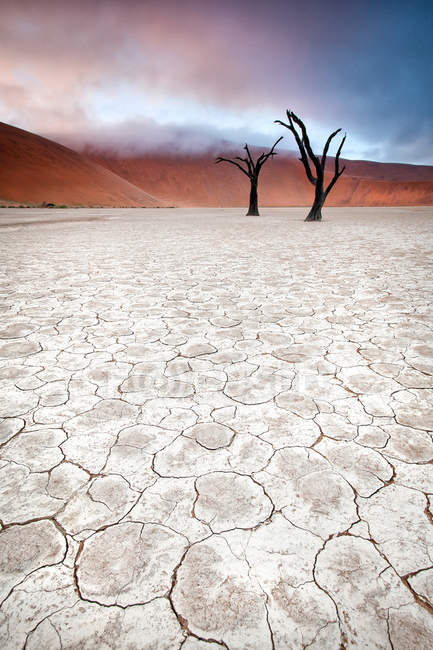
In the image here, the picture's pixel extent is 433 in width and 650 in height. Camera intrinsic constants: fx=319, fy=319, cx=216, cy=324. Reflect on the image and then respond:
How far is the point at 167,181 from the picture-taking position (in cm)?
6806

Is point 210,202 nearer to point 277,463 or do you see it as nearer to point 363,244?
point 363,244

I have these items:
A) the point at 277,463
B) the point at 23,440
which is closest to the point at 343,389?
the point at 277,463

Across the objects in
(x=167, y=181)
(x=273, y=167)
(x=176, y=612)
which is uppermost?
(x=273, y=167)

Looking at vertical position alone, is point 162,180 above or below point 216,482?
above

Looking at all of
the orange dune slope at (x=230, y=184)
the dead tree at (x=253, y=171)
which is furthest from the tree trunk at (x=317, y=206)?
the orange dune slope at (x=230, y=184)

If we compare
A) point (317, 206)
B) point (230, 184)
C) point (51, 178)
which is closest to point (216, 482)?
point (317, 206)

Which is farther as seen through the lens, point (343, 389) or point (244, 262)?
point (244, 262)

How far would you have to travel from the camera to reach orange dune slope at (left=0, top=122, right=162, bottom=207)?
34.6 metres

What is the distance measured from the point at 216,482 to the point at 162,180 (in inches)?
2943

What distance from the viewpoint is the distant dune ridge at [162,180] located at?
37.3m

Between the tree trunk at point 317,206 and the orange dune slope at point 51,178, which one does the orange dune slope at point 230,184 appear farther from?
the tree trunk at point 317,206

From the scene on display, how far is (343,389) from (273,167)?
90.8m

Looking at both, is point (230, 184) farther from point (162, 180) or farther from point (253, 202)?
point (253, 202)

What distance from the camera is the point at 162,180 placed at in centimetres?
6806
